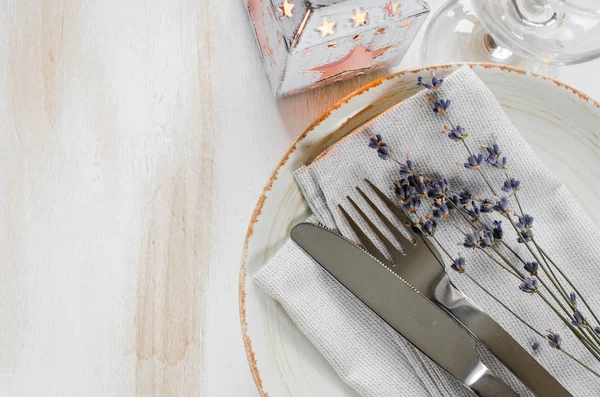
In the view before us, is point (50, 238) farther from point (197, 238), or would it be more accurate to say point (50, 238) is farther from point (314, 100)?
point (314, 100)

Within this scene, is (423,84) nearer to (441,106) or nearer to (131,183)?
(441,106)

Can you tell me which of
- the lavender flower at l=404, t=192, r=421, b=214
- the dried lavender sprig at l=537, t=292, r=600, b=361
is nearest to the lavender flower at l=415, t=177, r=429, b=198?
the lavender flower at l=404, t=192, r=421, b=214

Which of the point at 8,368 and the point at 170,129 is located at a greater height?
the point at 170,129

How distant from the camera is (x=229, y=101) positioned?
22.8 inches

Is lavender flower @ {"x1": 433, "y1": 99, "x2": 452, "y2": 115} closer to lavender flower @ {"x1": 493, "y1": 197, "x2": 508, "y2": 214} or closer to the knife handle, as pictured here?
lavender flower @ {"x1": 493, "y1": 197, "x2": 508, "y2": 214}

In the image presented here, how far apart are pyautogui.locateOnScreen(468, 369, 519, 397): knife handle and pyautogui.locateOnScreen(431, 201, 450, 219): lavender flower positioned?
12cm

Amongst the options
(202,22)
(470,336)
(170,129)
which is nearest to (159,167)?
(170,129)

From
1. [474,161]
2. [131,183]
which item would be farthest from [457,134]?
[131,183]

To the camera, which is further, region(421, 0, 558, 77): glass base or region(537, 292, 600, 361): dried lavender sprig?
region(421, 0, 558, 77): glass base

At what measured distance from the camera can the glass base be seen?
0.58 metres

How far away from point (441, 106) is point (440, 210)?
8cm

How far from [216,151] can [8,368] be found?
0.27 m

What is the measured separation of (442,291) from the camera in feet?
1.61

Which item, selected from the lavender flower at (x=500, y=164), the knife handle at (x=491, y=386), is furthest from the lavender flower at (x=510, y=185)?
the knife handle at (x=491, y=386)
